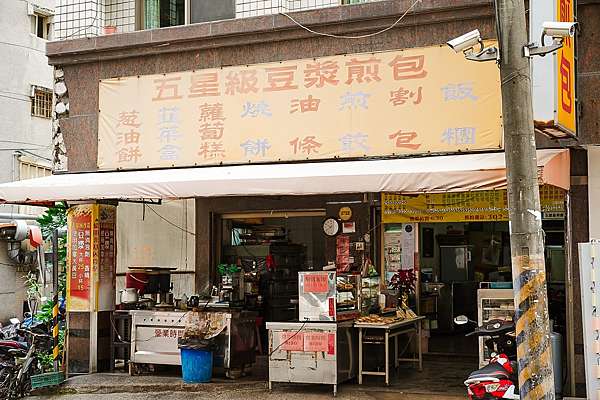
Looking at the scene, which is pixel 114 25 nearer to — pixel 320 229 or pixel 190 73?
pixel 190 73

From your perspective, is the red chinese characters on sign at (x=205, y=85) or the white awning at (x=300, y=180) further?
the red chinese characters on sign at (x=205, y=85)

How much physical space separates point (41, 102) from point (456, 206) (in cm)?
1884

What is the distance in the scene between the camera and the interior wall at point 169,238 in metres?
14.4

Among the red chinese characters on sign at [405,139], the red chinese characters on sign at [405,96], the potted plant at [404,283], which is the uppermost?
the red chinese characters on sign at [405,96]

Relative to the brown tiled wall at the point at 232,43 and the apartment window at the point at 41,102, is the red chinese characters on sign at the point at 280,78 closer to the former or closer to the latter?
the brown tiled wall at the point at 232,43

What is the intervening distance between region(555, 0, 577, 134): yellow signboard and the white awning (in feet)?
1.85

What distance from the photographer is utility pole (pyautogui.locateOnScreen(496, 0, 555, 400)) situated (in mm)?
7176

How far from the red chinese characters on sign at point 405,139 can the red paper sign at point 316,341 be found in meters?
2.95

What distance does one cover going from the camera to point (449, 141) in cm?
1138

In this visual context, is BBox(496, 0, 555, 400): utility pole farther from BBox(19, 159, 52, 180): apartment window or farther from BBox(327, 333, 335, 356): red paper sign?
BBox(19, 159, 52, 180): apartment window

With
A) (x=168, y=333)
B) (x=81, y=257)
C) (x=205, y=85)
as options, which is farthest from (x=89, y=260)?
(x=205, y=85)

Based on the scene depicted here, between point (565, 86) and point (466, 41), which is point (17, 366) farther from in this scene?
point (565, 86)

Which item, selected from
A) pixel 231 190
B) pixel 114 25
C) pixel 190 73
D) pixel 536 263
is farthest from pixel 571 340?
pixel 114 25

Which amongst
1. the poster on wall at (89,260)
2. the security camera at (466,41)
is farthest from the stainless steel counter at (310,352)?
the security camera at (466,41)
